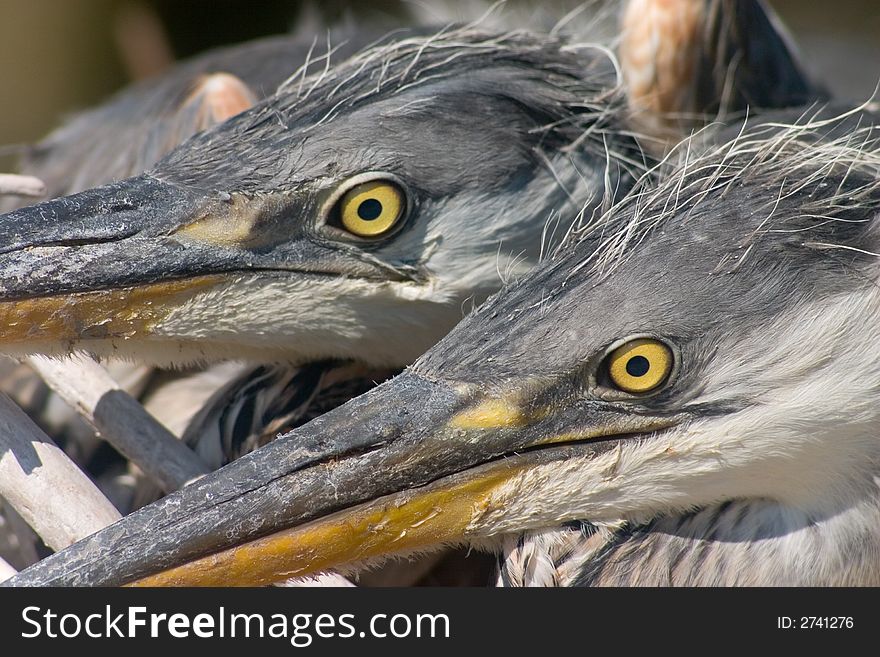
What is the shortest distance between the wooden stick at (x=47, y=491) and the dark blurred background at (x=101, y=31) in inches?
198

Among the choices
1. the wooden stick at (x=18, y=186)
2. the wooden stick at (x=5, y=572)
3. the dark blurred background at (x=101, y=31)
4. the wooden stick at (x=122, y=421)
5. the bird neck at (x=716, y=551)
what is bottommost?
the wooden stick at (x=5, y=572)

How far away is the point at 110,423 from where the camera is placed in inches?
109

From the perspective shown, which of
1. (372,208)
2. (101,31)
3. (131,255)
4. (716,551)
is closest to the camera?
(716,551)

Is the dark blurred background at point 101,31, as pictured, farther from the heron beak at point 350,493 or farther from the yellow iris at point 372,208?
the heron beak at point 350,493

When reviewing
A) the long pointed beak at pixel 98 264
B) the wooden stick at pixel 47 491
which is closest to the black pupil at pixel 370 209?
the long pointed beak at pixel 98 264

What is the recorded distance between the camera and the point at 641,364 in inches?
90.3

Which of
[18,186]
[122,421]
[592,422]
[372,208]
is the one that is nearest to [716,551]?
[592,422]

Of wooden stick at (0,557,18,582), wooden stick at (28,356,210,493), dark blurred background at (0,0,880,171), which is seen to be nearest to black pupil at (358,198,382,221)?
wooden stick at (28,356,210,493)

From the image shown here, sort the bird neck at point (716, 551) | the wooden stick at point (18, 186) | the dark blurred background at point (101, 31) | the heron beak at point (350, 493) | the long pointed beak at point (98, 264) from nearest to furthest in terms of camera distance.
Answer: the heron beak at point (350, 493) → the bird neck at point (716, 551) → the long pointed beak at point (98, 264) → the wooden stick at point (18, 186) → the dark blurred background at point (101, 31)

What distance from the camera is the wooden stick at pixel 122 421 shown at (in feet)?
9.07

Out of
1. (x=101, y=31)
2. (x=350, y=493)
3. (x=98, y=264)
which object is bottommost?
(x=350, y=493)

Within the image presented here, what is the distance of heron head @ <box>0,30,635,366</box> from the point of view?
8.42 feet

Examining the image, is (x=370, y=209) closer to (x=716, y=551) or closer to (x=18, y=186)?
(x=18, y=186)

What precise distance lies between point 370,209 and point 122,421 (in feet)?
2.55
